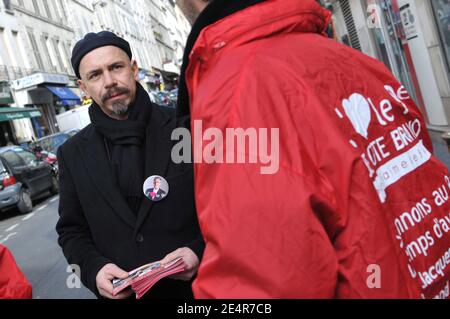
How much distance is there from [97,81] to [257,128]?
161cm

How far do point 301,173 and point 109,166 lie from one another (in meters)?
1.53

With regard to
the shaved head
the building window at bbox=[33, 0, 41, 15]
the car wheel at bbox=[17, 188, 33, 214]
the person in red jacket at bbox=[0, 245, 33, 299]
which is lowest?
the car wheel at bbox=[17, 188, 33, 214]

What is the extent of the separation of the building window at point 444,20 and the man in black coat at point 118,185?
665 centimetres

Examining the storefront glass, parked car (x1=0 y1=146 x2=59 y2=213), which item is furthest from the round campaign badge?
parked car (x1=0 y1=146 x2=59 y2=213)

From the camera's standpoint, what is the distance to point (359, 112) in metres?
1.29

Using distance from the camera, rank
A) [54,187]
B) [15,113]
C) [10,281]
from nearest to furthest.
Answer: [10,281] → [54,187] → [15,113]

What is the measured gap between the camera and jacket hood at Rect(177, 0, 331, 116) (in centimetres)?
130

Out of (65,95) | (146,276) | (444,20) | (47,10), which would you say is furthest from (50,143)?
(47,10)

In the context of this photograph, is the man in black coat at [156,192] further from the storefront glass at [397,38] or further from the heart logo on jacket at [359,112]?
the storefront glass at [397,38]

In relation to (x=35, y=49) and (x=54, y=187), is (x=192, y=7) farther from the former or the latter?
(x=35, y=49)

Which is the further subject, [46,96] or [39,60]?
[39,60]

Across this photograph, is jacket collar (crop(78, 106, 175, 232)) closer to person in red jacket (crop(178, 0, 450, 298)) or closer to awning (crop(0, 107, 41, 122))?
person in red jacket (crop(178, 0, 450, 298))

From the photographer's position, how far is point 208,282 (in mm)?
1160
